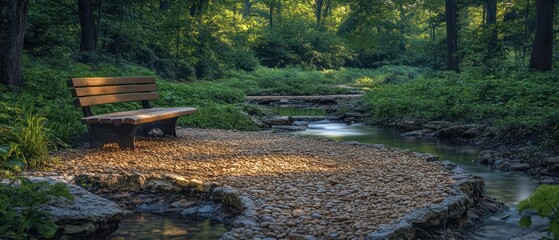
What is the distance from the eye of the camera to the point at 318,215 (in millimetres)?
4805

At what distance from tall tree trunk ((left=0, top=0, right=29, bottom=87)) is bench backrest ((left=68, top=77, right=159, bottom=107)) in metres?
1.94

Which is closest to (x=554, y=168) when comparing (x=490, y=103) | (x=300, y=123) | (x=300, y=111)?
(x=490, y=103)

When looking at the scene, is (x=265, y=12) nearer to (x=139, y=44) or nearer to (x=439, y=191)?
A: (x=139, y=44)

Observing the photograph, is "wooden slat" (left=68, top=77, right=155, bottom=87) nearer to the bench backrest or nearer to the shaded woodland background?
the bench backrest

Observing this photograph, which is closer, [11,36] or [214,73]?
[11,36]

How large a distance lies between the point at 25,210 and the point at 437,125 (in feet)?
33.7

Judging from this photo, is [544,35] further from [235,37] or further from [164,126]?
[235,37]

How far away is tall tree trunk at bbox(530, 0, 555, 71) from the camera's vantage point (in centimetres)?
1562

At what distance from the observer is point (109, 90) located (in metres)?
8.59

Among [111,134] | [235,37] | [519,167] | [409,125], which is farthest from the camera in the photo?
[235,37]

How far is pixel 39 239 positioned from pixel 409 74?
32.5 m

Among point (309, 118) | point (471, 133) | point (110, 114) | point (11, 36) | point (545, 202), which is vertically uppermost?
point (11, 36)

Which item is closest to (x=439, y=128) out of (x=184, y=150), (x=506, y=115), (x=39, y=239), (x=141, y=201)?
(x=506, y=115)

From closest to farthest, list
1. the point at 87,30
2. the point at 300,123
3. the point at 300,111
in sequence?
the point at 300,123, the point at 87,30, the point at 300,111
